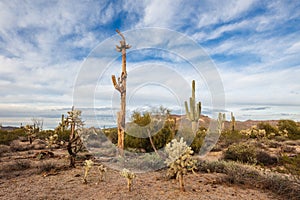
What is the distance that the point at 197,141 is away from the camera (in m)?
9.61

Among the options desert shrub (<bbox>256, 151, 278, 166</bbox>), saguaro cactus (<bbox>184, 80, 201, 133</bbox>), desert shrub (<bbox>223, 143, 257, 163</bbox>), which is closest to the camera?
desert shrub (<bbox>223, 143, 257, 163</bbox>)

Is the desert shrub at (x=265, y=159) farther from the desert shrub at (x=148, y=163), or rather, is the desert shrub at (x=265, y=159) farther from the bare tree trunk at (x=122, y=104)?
the bare tree trunk at (x=122, y=104)

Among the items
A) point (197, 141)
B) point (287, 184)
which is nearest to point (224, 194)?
point (287, 184)

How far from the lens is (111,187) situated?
441 cm

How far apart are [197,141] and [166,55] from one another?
4.34 meters

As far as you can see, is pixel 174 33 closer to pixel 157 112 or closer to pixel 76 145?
pixel 157 112

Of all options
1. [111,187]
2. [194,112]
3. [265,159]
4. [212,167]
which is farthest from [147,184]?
[194,112]

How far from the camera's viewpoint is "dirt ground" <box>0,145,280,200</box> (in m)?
3.84

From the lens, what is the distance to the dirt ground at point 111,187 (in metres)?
3.84

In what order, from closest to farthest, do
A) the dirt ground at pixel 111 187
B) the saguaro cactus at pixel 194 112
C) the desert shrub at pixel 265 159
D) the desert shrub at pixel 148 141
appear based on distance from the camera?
1. the dirt ground at pixel 111 187
2. the desert shrub at pixel 265 159
3. the desert shrub at pixel 148 141
4. the saguaro cactus at pixel 194 112

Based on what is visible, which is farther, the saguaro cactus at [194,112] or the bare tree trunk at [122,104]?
the saguaro cactus at [194,112]

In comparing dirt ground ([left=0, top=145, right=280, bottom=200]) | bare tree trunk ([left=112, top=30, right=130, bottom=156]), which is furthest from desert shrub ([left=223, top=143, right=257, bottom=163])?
bare tree trunk ([left=112, top=30, right=130, bottom=156])

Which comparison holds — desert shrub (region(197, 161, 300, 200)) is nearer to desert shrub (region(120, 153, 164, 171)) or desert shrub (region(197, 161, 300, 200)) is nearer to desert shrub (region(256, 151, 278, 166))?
desert shrub (region(120, 153, 164, 171))

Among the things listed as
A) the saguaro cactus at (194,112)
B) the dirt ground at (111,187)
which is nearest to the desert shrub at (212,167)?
the dirt ground at (111,187)
